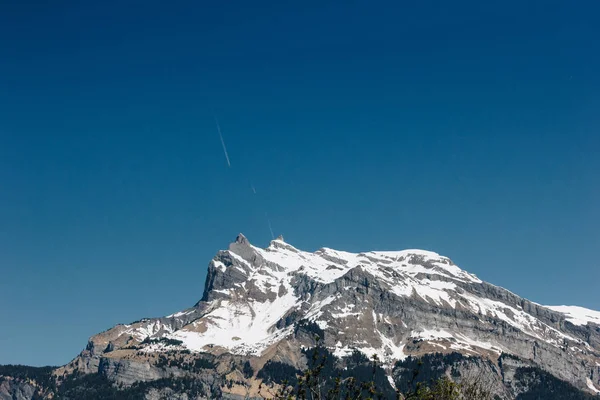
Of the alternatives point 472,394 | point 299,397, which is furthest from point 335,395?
point 472,394

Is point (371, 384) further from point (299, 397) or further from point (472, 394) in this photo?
point (472, 394)

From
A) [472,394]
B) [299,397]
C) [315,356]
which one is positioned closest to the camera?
[315,356]

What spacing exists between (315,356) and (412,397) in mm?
9305

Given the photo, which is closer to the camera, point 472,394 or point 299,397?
point 299,397

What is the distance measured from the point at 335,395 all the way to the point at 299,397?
3724 millimetres

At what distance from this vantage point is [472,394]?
74.4 metres

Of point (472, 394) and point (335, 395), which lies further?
point (472, 394)

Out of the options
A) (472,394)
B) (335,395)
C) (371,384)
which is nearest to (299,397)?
(335,395)

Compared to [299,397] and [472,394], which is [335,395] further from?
[472,394]

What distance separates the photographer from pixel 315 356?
52156 millimetres

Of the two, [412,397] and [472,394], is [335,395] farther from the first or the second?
[472,394]

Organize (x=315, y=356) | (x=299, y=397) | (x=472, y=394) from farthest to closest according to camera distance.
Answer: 1. (x=472, y=394)
2. (x=299, y=397)
3. (x=315, y=356)

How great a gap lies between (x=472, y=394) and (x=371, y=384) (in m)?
26.6

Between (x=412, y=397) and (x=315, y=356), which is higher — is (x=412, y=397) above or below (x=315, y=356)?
below
